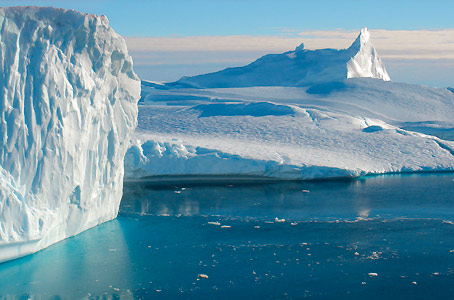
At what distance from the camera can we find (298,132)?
52.2 feet

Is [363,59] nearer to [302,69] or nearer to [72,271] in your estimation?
[302,69]

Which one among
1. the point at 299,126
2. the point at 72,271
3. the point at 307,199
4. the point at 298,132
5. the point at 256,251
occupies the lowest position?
the point at 72,271

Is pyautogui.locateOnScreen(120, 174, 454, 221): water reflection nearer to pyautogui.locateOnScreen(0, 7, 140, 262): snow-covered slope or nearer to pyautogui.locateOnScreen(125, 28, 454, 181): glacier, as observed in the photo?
pyautogui.locateOnScreen(125, 28, 454, 181): glacier

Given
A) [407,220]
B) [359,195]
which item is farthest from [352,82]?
[407,220]

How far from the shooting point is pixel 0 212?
735 cm

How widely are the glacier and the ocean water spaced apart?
1.20 meters

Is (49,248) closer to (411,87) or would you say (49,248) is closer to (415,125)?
(415,125)

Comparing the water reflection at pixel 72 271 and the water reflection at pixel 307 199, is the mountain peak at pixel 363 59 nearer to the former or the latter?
the water reflection at pixel 307 199

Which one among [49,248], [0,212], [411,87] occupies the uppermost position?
[411,87]

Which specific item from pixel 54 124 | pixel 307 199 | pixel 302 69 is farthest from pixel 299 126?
pixel 54 124

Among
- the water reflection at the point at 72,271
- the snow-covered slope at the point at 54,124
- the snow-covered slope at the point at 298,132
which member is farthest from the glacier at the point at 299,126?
the water reflection at the point at 72,271

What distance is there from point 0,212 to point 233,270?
2.90 metres

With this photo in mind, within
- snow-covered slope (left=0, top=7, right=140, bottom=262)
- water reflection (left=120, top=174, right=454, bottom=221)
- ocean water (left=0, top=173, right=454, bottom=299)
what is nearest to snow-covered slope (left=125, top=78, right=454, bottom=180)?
water reflection (left=120, top=174, right=454, bottom=221)

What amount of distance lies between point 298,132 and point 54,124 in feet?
28.3
